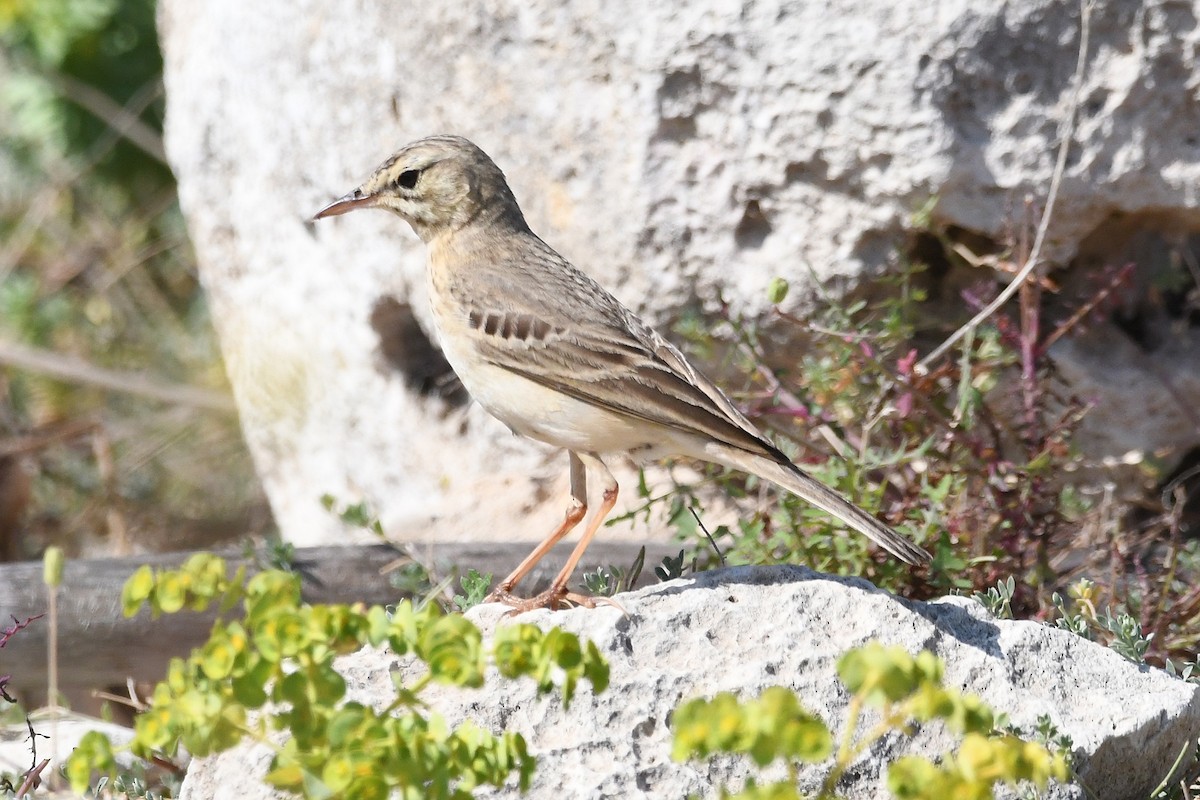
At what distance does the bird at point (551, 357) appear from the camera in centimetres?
442

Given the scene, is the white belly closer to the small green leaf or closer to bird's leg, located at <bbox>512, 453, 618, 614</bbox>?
bird's leg, located at <bbox>512, 453, 618, 614</bbox>

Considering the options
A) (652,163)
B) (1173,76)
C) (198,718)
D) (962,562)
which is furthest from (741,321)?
(198,718)

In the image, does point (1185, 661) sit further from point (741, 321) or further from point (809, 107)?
point (809, 107)

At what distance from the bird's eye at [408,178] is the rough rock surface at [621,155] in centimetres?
98

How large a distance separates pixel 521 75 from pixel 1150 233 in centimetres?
256

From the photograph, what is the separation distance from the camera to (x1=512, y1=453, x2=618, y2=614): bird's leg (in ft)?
14.1

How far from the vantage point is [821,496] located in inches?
164

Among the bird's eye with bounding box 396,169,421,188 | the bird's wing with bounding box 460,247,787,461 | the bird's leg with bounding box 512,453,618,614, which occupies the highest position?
the bird's eye with bounding box 396,169,421,188

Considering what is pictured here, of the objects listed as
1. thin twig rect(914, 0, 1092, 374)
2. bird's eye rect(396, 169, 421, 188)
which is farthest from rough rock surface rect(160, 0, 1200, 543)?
bird's eye rect(396, 169, 421, 188)

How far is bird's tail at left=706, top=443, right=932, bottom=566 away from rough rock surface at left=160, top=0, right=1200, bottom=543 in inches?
60.9

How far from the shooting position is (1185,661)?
183 inches

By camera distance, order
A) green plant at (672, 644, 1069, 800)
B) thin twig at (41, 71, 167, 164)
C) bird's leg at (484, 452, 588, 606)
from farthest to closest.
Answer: thin twig at (41, 71, 167, 164) → bird's leg at (484, 452, 588, 606) → green plant at (672, 644, 1069, 800)

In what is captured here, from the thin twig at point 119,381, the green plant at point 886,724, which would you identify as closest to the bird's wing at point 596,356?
the green plant at point 886,724

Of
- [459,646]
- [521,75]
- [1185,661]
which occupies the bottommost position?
[1185,661]
